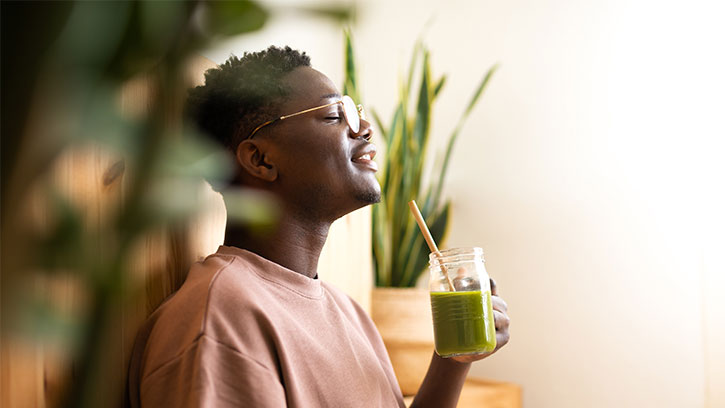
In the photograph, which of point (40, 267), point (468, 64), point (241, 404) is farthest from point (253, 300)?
point (468, 64)

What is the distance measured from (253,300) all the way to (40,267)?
0.70 metres

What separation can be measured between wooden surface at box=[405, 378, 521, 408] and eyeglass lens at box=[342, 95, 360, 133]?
0.94 meters

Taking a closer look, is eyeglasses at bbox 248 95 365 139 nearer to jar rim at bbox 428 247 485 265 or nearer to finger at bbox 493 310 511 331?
jar rim at bbox 428 247 485 265

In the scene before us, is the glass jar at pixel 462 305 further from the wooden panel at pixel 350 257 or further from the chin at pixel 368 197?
the wooden panel at pixel 350 257

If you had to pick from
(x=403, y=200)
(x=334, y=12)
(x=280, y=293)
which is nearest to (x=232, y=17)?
(x=334, y=12)

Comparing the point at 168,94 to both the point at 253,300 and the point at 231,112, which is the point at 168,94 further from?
the point at 231,112

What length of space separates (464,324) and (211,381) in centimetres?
43

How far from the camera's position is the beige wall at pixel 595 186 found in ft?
6.59

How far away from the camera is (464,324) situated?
1.03 m

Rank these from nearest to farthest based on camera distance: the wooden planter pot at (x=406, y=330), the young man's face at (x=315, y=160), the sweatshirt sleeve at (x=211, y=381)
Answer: the sweatshirt sleeve at (x=211, y=381) → the young man's face at (x=315, y=160) → the wooden planter pot at (x=406, y=330)

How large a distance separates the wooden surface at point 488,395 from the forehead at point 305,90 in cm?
100

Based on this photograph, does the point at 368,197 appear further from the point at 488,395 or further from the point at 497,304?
the point at 488,395

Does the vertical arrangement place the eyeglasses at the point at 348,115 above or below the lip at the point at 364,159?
above

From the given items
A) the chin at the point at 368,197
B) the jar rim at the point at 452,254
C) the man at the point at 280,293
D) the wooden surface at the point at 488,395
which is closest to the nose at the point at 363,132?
the man at the point at 280,293
